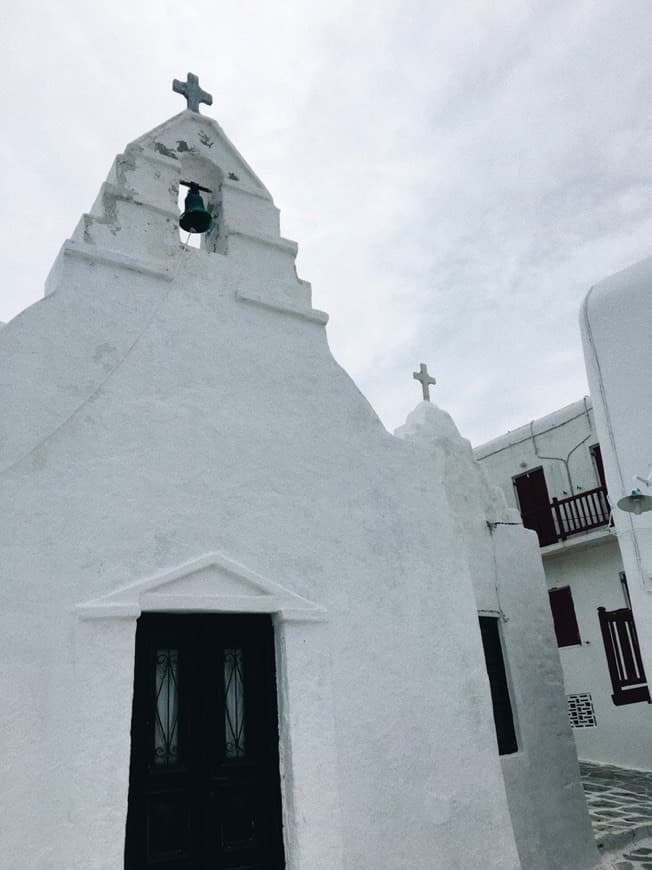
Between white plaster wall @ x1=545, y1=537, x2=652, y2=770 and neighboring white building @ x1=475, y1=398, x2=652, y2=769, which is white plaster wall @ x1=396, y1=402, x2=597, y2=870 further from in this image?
white plaster wall @ x1=545, y1=537, x2=652, y2=770

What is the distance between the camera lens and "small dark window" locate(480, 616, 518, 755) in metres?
7.30

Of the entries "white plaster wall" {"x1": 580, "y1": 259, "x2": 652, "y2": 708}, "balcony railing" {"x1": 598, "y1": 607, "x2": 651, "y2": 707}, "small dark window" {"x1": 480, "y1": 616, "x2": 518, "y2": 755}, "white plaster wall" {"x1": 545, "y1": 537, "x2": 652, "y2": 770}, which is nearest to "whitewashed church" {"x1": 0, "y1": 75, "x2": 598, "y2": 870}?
"white plaster wall" {"x1": 580, "y1": 259, "x2": 652, "y2": 708}

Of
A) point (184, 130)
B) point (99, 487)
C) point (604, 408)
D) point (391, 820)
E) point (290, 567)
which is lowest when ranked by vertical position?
point (391, 820)

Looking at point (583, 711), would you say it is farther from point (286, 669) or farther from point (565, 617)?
point (286, 669)

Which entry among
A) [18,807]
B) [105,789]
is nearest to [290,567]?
[105,789]

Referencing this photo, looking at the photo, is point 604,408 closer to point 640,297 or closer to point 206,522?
point 640,297

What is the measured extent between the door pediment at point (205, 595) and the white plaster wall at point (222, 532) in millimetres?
74

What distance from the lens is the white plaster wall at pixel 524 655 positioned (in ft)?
23.1

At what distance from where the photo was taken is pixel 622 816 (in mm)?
8484

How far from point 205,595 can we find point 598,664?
10986 millimetres

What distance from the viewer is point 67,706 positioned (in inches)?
157

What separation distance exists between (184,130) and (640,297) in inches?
181

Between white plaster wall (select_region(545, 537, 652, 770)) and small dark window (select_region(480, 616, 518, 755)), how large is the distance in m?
6.16

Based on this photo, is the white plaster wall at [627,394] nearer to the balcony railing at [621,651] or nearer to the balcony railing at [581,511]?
the balcony railing at [621,651]
